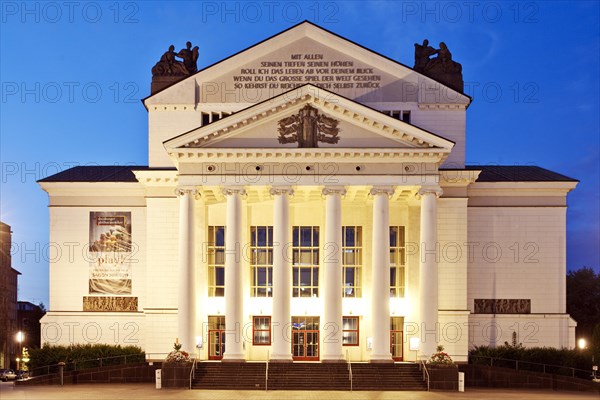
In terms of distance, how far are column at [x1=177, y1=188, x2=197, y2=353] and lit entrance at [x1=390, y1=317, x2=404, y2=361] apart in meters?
13.2

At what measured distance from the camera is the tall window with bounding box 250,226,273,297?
51094mm

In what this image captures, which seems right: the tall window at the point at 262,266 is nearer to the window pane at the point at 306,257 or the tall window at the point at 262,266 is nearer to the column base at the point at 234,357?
the window pane at the point at 306,257

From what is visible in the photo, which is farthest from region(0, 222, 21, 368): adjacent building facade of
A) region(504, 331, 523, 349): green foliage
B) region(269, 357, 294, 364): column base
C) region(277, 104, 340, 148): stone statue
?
region(504, 331, 523, 349): green foliage

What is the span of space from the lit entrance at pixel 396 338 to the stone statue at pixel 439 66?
15.9 m

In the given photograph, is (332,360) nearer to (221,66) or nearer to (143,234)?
(143,234)

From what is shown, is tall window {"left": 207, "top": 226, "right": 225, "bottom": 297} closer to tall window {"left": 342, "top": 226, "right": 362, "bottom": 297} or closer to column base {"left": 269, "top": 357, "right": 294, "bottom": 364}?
column base {"left": 269, "top": 357, "right": 294, "bottom": 364}

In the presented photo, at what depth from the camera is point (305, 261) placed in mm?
51188

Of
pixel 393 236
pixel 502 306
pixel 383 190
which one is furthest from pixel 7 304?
pixel 383 190

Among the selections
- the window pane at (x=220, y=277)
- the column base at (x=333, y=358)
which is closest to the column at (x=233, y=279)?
the column base at (x=333, y=358)

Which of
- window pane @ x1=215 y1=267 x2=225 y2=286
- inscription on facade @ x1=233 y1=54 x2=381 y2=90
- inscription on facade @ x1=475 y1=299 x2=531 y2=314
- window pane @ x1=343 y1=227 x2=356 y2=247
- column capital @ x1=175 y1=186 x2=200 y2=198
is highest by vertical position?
inscription on facade @ x1=233 y1=54 x2=381 y2=90

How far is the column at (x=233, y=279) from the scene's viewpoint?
4503 centimetres

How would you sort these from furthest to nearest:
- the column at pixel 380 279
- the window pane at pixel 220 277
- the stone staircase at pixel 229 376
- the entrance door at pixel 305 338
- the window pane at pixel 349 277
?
1. the window pane at pixel 349 277
2. the window pane at pixel 220 277
3. the entrance door at pixel 305 338
4. the column at pixel 380 279
5. the stone staircase at pixel 229 376

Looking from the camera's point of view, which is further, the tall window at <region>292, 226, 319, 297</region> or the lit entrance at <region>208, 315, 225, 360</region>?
the tall window at <region>292, 226, 319, 297</region>

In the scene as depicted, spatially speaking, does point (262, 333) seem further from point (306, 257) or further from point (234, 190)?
point (234, 190)
